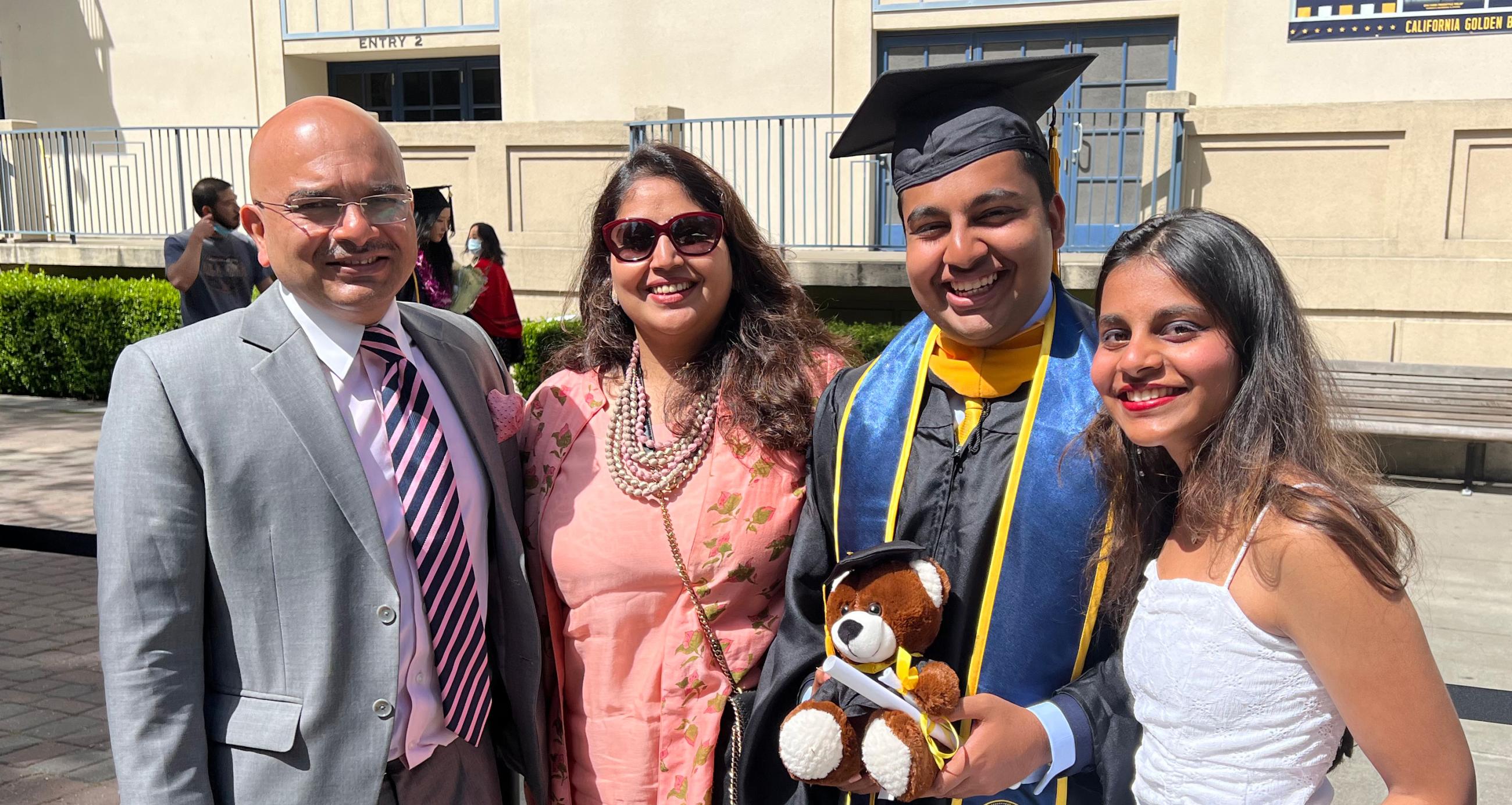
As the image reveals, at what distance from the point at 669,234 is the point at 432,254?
232 inches

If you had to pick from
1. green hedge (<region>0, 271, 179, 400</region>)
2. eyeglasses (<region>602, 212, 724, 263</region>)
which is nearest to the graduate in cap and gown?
eyeglasses (<region>602, 212, 724, 263</region>)

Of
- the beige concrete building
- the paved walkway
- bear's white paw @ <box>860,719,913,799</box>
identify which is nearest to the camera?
bear's white paw @ <box>860,719,913,799</box>

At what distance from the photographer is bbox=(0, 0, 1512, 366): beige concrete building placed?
28.3 ft

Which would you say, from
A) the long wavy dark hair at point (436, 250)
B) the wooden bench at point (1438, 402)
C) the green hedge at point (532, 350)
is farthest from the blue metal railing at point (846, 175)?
the long wavy dark hair at point (436, 250)

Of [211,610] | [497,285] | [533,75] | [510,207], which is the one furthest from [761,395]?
[533,75]

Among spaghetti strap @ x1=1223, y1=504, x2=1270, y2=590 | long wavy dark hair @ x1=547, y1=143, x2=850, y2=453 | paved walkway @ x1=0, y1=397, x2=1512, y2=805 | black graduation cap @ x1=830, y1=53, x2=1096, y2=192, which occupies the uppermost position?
black graduation cap @ x1=830, y1=53, x2=1096, y2=192

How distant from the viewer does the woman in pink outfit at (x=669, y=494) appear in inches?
90.0

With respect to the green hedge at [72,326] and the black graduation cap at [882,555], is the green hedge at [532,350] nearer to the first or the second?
the green hedge at [72,326]

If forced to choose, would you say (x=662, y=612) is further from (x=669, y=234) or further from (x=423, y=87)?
(x=423, y=87)

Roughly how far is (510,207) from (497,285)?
2.83 meters

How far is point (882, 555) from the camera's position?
188 centimetres

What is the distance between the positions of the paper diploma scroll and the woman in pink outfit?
0.56 m

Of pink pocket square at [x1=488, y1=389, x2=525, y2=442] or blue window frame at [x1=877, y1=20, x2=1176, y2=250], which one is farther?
blue window frame at [x1=877, y1=20, x2=1176, y2=250]

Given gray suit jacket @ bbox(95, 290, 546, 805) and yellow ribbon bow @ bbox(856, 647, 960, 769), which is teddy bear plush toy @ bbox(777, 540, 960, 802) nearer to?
yellow ribbon bow @ bbox(856, 647, 960, 769)
